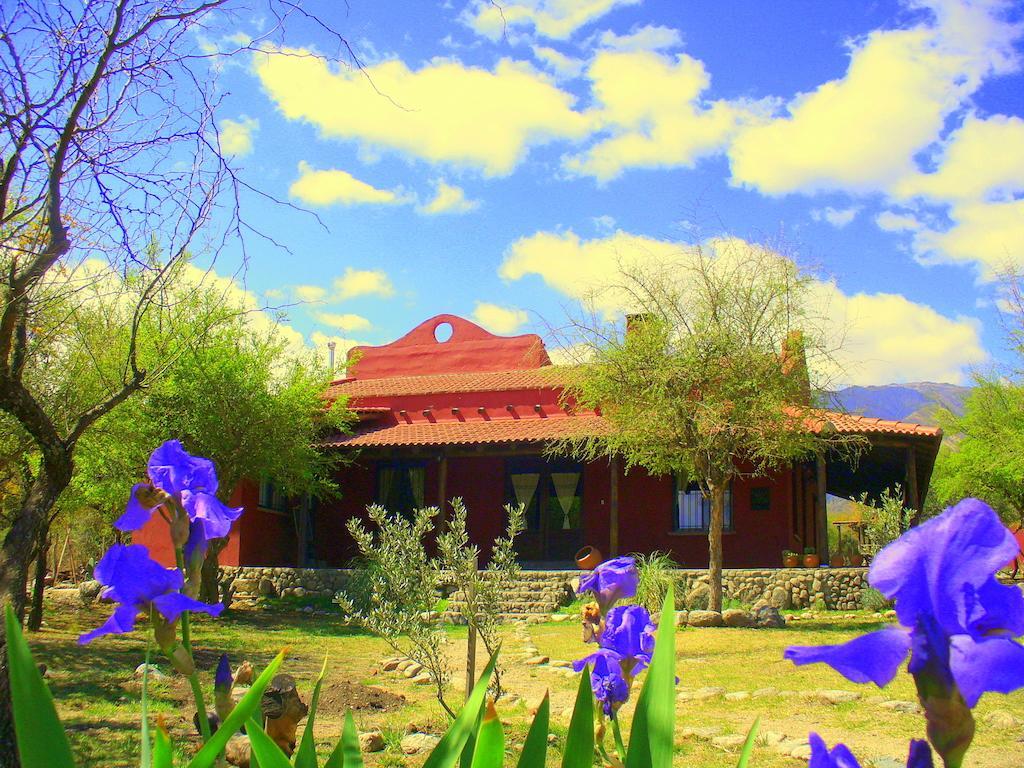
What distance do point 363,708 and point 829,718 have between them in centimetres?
346

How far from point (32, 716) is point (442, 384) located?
61.0 feet

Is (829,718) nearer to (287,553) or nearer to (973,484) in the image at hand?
(287,553)

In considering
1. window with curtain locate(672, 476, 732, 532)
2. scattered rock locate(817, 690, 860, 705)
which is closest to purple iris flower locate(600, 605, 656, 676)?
scattered rock locate(817, 690, 860, 705)

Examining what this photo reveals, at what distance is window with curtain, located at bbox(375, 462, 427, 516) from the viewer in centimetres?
1864

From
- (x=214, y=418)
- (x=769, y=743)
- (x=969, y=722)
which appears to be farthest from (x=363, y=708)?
(x=214, y=418)

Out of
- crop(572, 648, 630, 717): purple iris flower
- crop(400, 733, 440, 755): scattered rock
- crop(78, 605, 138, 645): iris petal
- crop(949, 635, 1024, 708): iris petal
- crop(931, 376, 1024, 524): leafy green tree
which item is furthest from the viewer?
crop(931, 376, 1024, 524): leafy green tree

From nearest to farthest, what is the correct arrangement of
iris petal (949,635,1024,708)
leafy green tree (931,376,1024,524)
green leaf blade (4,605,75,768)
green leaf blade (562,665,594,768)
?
iris petal (949,635,1024,708), green leaf blade (4,605,75,768), green leaf blade (562,665,594,768), leafy green tree (931,376,1024,524)

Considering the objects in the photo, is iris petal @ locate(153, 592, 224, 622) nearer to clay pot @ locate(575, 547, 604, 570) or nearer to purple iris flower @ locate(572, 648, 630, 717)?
purple iris flower @ locate(572, 648, 630, 717)

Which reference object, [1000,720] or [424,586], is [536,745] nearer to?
[424,586]

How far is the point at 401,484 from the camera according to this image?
18.7 metres

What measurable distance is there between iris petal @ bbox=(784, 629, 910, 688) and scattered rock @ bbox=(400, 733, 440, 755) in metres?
4.95

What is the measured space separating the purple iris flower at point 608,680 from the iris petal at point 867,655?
1.49 m

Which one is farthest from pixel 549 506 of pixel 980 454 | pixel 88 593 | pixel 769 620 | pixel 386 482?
pixel 980 454

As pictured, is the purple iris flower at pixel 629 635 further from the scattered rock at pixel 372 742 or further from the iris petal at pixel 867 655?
the scattered rock at pixel 372 742
